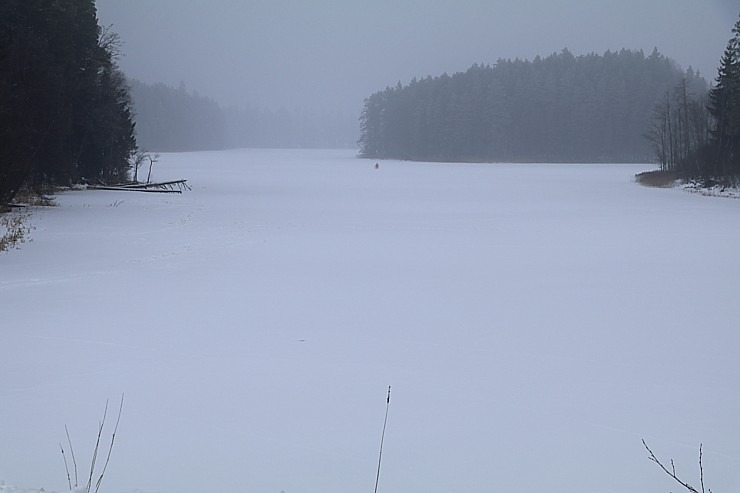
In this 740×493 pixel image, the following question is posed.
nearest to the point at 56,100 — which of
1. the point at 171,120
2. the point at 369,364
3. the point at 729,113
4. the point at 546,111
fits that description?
the point at 369,364

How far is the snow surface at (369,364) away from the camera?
5348 millimetres

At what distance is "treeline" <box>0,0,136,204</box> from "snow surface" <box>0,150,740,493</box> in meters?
6.84

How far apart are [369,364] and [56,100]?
2514 cm

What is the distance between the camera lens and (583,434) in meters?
5.94

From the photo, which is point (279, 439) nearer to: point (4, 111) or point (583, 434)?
point (583, 434)

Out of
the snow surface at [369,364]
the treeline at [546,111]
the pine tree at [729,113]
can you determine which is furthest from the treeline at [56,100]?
the treeline at [546,111]

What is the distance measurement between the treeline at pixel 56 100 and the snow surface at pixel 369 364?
6.84m

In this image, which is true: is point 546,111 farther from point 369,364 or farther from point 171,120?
point 369,364

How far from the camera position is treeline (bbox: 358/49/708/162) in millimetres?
117750

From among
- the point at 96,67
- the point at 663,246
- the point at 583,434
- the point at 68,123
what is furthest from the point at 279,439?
the point at 96,67

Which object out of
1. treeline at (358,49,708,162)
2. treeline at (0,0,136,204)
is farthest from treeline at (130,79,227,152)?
treeline at (0,0,136,204)

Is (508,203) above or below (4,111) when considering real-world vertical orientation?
below

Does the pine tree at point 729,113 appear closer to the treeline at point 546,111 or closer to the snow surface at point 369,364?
the snow surface at point 369,364

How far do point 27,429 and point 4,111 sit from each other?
17171mm
